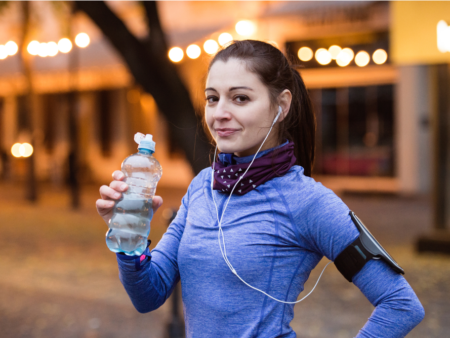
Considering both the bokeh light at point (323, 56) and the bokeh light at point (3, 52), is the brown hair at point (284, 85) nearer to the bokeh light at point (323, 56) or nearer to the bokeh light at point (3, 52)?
the bokeh light at point (323, 56)

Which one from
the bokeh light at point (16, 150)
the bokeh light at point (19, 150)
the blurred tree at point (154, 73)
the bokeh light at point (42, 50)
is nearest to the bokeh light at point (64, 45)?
the bokeh light at point (42, 50)

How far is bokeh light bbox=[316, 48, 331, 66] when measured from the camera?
602 inches

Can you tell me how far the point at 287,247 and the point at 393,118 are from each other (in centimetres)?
1426

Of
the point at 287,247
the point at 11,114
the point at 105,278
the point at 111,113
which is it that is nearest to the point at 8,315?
the point at 105,278

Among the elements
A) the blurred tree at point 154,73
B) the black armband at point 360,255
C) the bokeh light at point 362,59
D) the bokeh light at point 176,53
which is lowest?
the black armband at point 360,255

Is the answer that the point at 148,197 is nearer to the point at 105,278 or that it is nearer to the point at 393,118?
the point at 105,278

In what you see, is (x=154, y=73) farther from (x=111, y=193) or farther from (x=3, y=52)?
(x=3, y=52)

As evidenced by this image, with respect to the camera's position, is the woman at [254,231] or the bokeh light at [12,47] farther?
the bokeh light at [12,47]

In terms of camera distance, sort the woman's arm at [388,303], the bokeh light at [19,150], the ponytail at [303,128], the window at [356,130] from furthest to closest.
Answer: the bokeh light at [19,150] < the window at [356,130] < the ponytail at [303,128] < the woman's arm at [388,303]

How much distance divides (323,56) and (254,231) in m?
14.5

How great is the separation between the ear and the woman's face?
0.05m

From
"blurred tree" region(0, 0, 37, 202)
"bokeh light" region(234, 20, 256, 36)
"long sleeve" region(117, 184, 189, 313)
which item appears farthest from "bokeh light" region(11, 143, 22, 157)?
"long sleeve" region(117, 184, 189, 313)

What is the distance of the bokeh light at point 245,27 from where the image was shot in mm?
14039

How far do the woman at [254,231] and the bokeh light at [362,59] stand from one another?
1371cm
